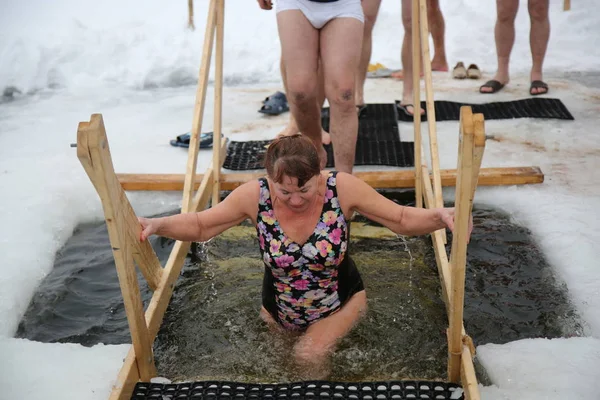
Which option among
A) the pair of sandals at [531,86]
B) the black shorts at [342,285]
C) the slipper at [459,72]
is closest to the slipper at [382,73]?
the slipper at [459,72]

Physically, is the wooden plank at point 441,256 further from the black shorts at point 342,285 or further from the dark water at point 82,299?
the dark water at point 82,299

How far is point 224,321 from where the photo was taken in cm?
337

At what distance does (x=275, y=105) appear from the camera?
6484 mm

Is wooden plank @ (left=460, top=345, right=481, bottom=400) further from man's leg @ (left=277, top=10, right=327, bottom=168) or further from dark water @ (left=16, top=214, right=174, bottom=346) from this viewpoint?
man's leg @ (left=277, top=10, right=327, bottom=168)

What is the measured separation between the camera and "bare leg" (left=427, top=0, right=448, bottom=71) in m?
7.47

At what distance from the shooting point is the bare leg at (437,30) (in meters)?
7.47

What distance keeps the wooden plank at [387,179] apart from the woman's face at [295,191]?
6.56ft

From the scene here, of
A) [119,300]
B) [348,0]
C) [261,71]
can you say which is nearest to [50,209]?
[119,300]

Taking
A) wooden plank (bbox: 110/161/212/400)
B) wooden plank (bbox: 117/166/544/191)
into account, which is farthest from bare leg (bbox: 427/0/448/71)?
wooden plank (bbox: 110/161/212/400)

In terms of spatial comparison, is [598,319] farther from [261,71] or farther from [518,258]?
[261,71]

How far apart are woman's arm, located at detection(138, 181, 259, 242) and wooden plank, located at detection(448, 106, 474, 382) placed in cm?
90

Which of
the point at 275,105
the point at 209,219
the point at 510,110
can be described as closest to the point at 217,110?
the point at 209,219

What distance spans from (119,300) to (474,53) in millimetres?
6302

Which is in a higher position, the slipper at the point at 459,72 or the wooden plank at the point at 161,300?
the wooden plank at the point at 161,300
